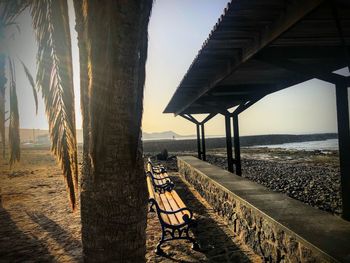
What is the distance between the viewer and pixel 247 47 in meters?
3.95

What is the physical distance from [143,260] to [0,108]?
3.03 m

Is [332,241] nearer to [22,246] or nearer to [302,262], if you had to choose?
[302,262]

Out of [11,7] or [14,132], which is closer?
[11,7]

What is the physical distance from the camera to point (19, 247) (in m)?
4.79

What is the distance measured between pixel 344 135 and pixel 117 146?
9.99 feet

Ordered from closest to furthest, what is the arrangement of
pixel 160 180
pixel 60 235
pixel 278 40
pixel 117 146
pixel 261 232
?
pixel 117 146
pixel 278 40
pixel 261 232
pixel 60 235
pixel 160 180

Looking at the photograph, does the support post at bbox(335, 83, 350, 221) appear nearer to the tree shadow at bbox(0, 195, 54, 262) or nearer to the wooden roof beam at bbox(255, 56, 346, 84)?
the wooden roof beam at bbox(255, 56, 346, 84)

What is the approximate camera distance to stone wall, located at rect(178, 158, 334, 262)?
2851 mm

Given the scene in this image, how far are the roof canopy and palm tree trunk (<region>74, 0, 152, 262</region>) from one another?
4.80ft

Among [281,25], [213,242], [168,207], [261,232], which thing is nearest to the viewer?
[281,25]

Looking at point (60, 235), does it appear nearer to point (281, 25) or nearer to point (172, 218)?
point (172, 218)

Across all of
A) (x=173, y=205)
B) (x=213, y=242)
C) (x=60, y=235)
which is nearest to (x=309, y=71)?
(x=213, y=242)

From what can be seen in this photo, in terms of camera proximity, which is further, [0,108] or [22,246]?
[22,246]

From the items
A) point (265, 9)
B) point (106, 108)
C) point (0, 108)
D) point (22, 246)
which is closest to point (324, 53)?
point (265, 9)
